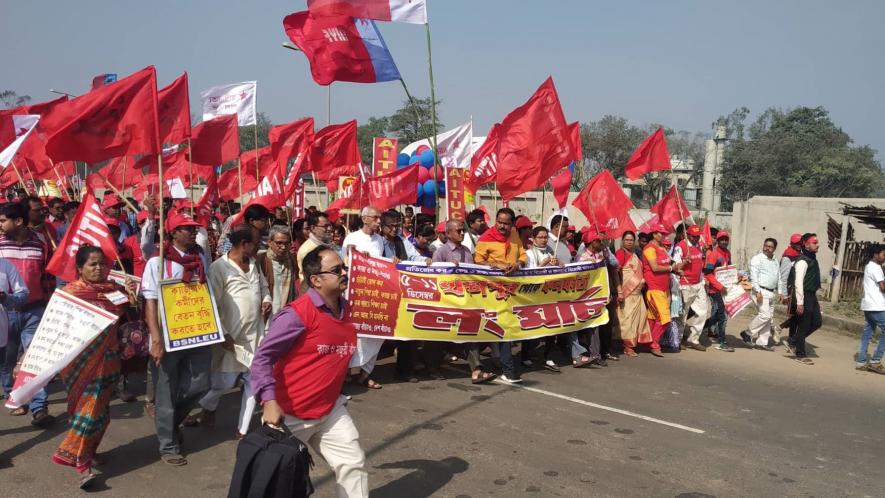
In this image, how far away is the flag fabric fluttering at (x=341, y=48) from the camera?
8.56m

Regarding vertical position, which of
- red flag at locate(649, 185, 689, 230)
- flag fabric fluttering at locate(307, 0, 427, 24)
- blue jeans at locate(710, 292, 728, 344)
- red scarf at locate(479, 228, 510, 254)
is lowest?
blue jeans at locate(710, 292, 728, 344)

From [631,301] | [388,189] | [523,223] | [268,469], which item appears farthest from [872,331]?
[268,469]

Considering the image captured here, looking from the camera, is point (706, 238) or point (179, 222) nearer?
point (179, 222)

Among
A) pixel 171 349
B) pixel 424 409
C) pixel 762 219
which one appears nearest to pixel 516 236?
pixel 424 409

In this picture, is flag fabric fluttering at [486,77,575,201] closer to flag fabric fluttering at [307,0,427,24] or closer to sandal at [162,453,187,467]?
flag fabric fluttering at [307,0,427,24]

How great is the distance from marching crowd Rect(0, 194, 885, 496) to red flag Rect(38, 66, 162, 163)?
1.41ft

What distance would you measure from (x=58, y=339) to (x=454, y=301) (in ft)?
13.3

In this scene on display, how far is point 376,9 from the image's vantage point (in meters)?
8.34

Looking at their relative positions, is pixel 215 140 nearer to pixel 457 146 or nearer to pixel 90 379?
pixel 457 146

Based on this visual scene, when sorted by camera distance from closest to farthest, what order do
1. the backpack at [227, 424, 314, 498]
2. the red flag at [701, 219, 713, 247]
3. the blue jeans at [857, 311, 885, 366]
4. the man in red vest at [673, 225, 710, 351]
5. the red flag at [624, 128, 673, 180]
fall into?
the backpack at [227, 424, 314, 498], the blue jeans at [857, 311, 885, 366], the man in red vest at [673, 225, 710, 351], the red flag at [624, 128, 673, 180], the red flag at [701, 219, 713, 247]

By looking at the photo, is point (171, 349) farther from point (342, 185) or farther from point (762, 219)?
point (762, 219)

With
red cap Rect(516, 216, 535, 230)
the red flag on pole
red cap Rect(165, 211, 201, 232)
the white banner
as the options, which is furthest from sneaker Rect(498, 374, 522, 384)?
the red flag on pole

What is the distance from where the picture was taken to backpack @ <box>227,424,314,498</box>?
3217 mm

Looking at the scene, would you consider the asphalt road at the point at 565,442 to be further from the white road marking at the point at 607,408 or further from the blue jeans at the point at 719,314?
the blue jeans at the point at 719,314
